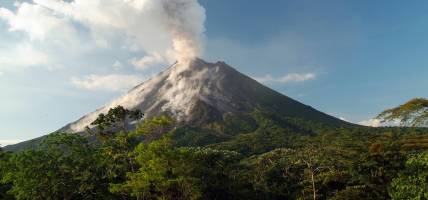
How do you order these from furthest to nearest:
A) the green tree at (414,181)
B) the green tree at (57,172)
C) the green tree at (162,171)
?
the green tree at (57,172) → the green tree at (162,171) → the green tree at (414,181)

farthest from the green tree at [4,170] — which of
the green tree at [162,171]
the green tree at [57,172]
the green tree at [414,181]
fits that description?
the green tree at [414,181]

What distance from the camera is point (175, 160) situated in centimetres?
3397

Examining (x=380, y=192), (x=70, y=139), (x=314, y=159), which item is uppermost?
(x=70, y=139)

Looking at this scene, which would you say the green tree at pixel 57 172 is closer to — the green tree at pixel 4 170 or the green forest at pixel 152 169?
the green forest at pixel 152 169

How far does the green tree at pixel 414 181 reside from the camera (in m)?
26.9

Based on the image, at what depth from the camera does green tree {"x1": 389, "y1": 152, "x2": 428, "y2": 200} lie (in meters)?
26.9

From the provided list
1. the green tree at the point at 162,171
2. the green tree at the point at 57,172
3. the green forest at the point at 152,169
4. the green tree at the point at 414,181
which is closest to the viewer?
the green tree at the point at 414,181

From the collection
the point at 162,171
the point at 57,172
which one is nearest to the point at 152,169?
the point at 162,171

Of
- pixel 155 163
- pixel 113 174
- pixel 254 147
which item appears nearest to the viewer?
pixel 155 163

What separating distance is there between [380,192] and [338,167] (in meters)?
9.57

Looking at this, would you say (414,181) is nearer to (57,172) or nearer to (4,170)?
(57,172)

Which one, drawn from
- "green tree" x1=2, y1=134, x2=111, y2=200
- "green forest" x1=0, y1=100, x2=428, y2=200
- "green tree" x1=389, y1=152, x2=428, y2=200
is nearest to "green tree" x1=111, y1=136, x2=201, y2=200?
"green forest" x1=0, y1=100, x2=428, y2=200

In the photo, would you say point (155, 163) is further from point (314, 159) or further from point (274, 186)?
point (274, 186)

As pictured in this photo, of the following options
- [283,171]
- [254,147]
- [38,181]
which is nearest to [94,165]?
[38,181]
